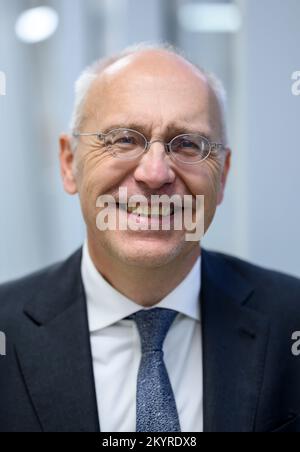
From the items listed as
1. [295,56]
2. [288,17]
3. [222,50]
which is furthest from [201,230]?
[222,50]

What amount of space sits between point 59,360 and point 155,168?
378mm

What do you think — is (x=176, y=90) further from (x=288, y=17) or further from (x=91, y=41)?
(x=91, y=41)

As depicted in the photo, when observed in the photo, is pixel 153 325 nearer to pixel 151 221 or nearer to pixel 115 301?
pixel 115 301

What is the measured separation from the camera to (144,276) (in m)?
0.94

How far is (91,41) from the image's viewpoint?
5.08 feet

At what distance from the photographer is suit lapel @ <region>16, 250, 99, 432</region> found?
871mm

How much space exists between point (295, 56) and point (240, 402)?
72cm

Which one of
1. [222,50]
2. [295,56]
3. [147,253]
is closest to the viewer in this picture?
[147,253]

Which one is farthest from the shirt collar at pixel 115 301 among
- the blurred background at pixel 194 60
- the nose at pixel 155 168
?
the blurred background at pixel 194 60

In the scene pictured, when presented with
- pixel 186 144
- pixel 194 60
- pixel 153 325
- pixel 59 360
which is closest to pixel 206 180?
pixel 186 144

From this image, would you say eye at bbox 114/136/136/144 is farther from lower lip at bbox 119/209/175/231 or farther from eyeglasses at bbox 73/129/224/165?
lower lip at bbox 119/209/175/231

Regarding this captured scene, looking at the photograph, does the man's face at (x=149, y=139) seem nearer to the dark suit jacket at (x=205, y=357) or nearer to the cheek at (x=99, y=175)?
the cheek at (x=99, y=175)

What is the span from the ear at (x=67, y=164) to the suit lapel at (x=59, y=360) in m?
0.19

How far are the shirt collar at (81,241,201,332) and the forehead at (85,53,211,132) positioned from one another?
0.30 meters
